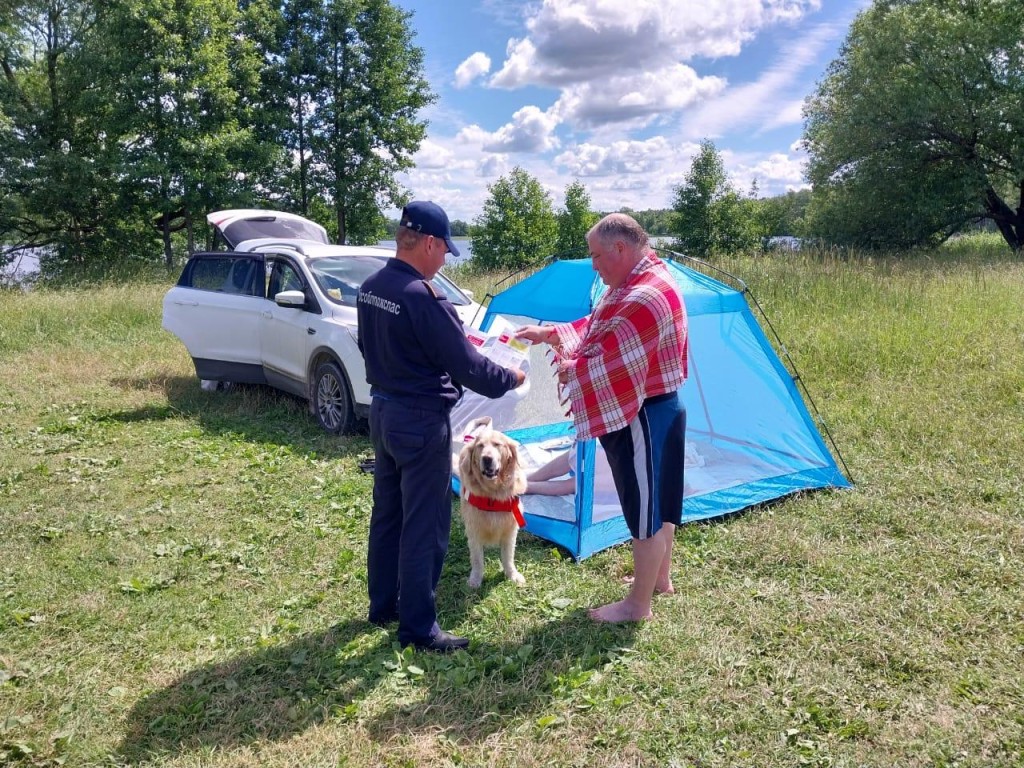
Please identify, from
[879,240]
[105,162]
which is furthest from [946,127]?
[105,162]

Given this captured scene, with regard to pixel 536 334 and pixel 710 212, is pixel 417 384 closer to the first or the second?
pixel 536 334

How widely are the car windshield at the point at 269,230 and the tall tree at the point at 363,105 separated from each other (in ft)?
54.0

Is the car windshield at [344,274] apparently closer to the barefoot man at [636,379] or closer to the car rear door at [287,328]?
the car rear door at [287,328]

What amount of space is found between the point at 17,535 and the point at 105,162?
22.0 meters

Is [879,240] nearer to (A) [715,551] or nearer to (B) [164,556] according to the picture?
(A) [715,551]

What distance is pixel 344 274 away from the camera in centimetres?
764

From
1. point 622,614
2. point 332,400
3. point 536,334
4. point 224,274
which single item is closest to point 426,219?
point 536,334

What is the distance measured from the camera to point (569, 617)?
384 centimetres

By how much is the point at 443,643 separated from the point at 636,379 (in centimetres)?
156

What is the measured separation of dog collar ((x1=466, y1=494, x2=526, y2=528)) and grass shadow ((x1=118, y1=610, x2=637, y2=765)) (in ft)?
2.28

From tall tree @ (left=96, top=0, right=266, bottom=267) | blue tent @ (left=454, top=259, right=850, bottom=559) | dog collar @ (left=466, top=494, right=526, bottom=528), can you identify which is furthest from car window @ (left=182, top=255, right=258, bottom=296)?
tall tree @ (left=96, top=0, right=266, bottom=267)

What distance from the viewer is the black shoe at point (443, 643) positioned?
350 cm

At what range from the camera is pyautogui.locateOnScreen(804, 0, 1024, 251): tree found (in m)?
21.4

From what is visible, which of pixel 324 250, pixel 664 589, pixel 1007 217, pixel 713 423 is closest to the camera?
pixel 664 589
